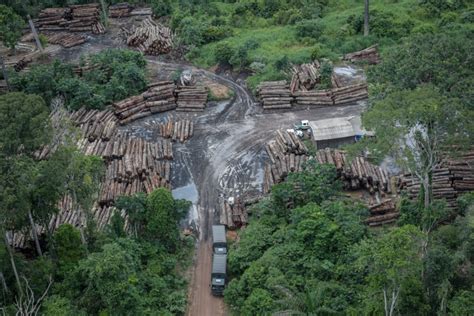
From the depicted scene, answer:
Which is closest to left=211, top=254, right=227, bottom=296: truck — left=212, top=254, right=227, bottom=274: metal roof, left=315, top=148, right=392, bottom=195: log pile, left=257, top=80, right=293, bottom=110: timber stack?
left=212, top=254, right=227, bottom=274: metal roof

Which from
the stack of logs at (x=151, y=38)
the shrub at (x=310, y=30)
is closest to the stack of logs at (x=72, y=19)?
the stack of logs at (x=151, y=38)

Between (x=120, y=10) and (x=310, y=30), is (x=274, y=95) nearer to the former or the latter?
(x=310, y=30)

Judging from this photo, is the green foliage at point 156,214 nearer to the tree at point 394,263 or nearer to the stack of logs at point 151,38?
the tree at point 394,263

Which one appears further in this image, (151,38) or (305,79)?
(151,38)

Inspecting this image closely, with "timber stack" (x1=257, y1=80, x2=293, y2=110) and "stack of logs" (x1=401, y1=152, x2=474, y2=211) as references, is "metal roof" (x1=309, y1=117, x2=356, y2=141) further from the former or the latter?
"stack of logs" (x1=401, y1=152, x2=474, y2=211)

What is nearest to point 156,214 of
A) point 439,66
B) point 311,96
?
point 439,66

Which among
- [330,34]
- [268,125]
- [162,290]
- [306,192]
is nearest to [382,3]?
[330,34]

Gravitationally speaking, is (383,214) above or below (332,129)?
below
